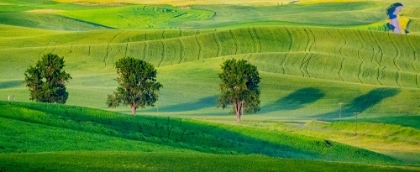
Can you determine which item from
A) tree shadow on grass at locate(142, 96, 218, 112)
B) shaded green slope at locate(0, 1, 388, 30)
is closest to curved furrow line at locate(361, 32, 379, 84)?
shaded green slope at locate(0, 1, 388, 30)

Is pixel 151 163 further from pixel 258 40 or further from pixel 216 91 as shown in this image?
pixel 258 40

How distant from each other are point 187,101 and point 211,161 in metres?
56.4

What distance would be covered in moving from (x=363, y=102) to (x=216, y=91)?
15840mm

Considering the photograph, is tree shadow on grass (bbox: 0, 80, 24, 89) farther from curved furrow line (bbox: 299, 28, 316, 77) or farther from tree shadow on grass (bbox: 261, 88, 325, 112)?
curved furrow line (bbox: 299, 28, 316, 77)

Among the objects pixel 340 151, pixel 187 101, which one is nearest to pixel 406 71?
pixel 187 101

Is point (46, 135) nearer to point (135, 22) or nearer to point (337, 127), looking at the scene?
point (337, 127)

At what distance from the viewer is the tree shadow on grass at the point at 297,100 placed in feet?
299

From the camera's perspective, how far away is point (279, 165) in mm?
36125

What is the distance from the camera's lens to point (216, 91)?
96.9 metres

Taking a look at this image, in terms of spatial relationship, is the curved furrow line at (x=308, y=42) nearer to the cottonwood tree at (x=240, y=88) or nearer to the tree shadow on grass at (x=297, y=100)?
the tree shadow on grass at (x=297, y=100)

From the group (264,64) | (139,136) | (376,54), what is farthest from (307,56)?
(139,136)

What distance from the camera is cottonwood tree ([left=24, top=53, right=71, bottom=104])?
75375 millimetres

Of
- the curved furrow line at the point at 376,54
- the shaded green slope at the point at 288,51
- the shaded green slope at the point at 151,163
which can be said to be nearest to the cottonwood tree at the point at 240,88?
the shaded green slope at the point at 288,51

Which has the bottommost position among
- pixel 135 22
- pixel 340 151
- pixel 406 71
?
pixel 340 151
